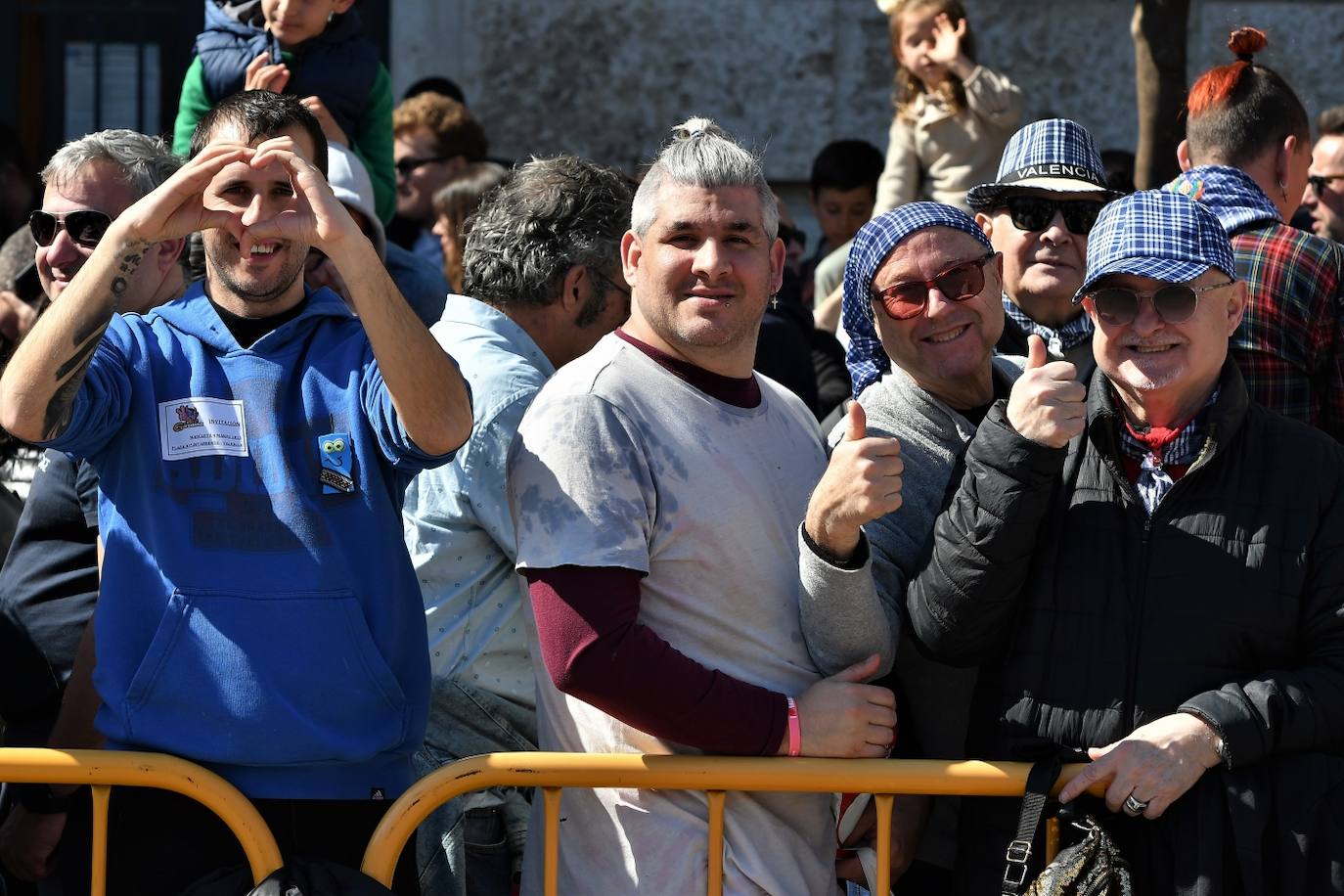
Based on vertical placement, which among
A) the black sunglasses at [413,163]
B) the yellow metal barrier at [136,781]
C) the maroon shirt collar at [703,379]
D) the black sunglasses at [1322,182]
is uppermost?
the black sunglasses at [1322,182]

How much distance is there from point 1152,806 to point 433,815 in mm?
1385

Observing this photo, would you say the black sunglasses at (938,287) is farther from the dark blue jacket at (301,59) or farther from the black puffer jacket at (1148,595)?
the dark blue jacket at (301,59)

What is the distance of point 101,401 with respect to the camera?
293 centimetres

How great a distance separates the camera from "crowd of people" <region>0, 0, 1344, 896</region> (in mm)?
2898

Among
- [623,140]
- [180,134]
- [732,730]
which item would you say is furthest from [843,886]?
[623,140]

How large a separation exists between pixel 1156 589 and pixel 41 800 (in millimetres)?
2177

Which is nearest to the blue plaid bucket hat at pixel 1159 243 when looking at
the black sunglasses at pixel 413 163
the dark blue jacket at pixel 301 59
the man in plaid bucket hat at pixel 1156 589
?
the man in plaid bucket hat at pixel 1156 589

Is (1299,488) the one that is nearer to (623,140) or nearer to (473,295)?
(473,295)

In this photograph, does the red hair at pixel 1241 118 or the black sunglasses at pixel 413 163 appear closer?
the red hair at pixel 1241 118

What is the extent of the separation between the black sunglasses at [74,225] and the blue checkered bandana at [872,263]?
5.25ft

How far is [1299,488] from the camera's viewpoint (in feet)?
9.87

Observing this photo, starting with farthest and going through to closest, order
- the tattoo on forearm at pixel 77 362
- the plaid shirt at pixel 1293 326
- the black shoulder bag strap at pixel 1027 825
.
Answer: the plaid shirt at pixel 1293 326 → the black shoulder bag strap at pixel 1027 825 → the tattoo on forearm at pixel 77 362

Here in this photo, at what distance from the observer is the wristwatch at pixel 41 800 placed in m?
3.45

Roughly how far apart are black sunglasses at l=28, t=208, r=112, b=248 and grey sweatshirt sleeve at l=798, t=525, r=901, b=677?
1750 millimetres
